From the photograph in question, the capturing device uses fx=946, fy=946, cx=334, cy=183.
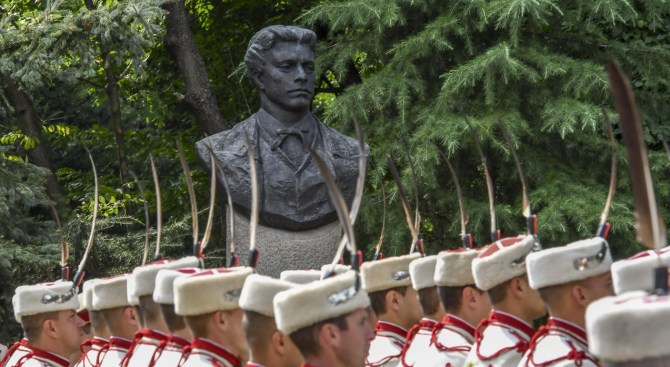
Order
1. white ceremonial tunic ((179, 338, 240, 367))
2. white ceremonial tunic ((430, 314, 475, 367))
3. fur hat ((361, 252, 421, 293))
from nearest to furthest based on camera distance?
white ceremonial tunic ((179, 338, 240, 367))
white ceremonial tunic ((430, 314, 475, 367))
fur hat ((361, 252, 421, 293))

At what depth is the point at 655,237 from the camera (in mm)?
2105

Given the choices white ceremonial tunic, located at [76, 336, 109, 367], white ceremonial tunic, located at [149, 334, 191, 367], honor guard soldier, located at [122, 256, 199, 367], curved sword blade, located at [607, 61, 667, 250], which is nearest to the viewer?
curved sword blade, located at [607, 61, 667, 250]

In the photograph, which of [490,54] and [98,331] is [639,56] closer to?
[490,54]

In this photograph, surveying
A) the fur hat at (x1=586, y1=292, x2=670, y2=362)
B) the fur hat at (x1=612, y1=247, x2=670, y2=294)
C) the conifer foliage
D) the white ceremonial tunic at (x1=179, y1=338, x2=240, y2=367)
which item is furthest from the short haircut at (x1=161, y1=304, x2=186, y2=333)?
the conifer foliage

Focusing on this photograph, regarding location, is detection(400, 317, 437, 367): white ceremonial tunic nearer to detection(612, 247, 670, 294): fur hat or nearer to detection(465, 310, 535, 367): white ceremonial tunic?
detection(465, 310, 535, 367): white ceremonial tunic

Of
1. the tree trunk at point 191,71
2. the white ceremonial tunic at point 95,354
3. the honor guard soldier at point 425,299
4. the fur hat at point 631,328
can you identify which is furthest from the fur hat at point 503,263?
the tree trunk at point 191,71

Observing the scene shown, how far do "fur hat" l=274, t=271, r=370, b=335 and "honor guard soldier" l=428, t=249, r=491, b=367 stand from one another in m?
1.31

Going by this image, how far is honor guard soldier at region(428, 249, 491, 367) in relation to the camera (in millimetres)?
4309

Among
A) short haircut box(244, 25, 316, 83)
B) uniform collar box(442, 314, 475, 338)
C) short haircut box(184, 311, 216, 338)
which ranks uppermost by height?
short haircut box(244, 25, 316, 83)

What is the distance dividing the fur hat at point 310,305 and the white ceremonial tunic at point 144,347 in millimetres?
1410

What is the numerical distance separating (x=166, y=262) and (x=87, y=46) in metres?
4.09

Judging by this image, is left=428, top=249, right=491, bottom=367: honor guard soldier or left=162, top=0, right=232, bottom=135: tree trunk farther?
left=162, top=0, right=232, bottom=135: tree trunk

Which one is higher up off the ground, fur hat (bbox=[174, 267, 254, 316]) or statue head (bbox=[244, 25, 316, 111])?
statue head (bbox=[244, 25, 316, 111])

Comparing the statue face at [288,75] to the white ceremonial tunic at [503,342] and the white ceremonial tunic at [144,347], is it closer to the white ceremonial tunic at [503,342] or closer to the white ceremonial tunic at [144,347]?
the white ceremonial tunic at [144,347]
